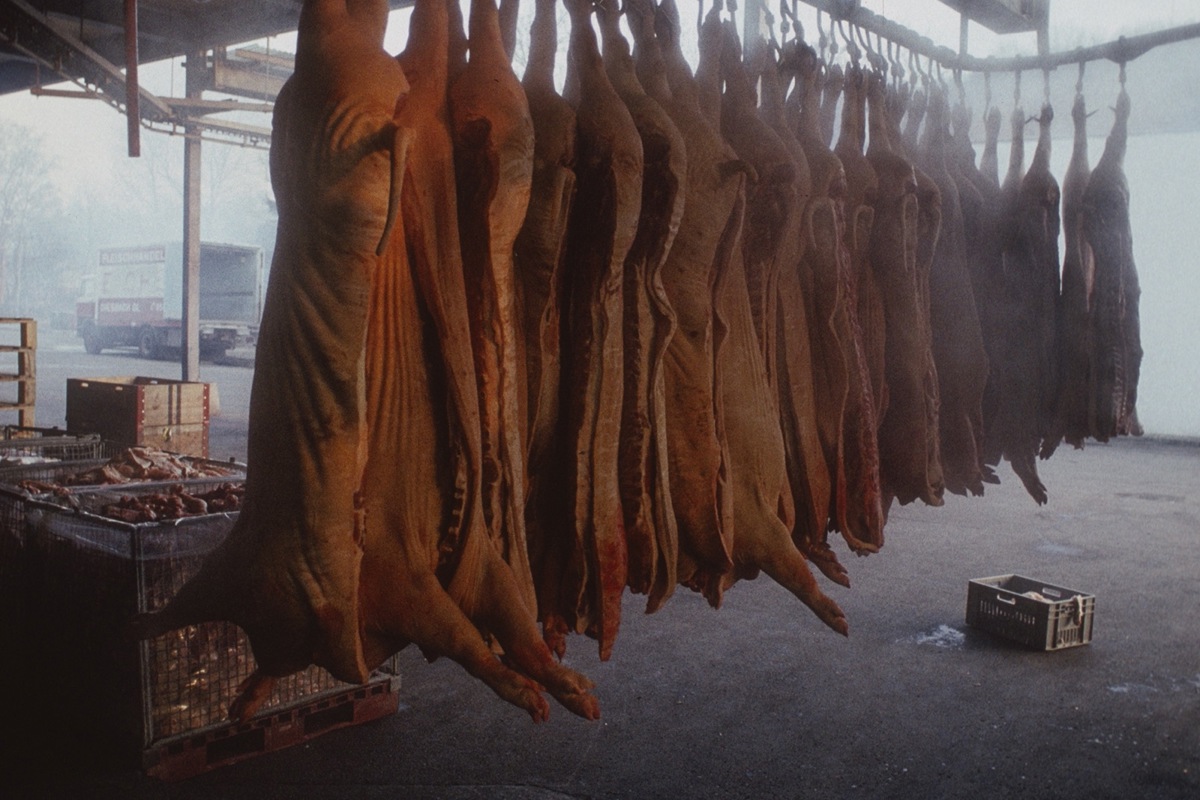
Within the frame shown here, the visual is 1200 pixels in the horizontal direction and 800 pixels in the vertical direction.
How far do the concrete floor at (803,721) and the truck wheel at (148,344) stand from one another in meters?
23.6

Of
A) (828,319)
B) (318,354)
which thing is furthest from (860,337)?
(318,354)

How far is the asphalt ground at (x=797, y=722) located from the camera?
14.6 feet

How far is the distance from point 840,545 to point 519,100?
8.40 metres

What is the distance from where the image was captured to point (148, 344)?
2692 centimetres

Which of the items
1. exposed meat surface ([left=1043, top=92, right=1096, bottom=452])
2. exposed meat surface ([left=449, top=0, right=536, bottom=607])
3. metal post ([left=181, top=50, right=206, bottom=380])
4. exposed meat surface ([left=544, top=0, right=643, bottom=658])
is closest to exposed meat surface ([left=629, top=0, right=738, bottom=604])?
exposed meat surface ([left=544, top=0, right=643, bottom=658])

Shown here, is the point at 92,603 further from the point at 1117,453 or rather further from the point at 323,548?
the point at 1117,453

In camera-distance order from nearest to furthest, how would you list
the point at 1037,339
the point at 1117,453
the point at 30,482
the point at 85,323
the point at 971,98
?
the point at 1037,339 → the point at 971,98 → the point at 30,482 → the point at 1117,453 → the point at 85,323

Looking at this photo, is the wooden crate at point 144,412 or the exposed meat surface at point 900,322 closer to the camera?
the exposed meat surface at point 900,322

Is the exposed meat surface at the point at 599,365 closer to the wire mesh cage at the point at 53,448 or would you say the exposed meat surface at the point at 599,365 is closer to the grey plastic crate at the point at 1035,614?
the wire mesh cage at the point at 53,448

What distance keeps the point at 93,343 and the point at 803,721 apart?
30.7 meters

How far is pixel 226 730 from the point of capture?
4.41 metres

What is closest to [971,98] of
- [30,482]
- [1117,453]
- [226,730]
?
[226,730]

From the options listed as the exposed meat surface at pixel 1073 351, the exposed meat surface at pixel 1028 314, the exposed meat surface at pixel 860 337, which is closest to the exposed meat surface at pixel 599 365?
the exposed meat surface at pixel 860 337

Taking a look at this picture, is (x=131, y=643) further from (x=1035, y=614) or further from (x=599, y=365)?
(x=1035, y=614)
